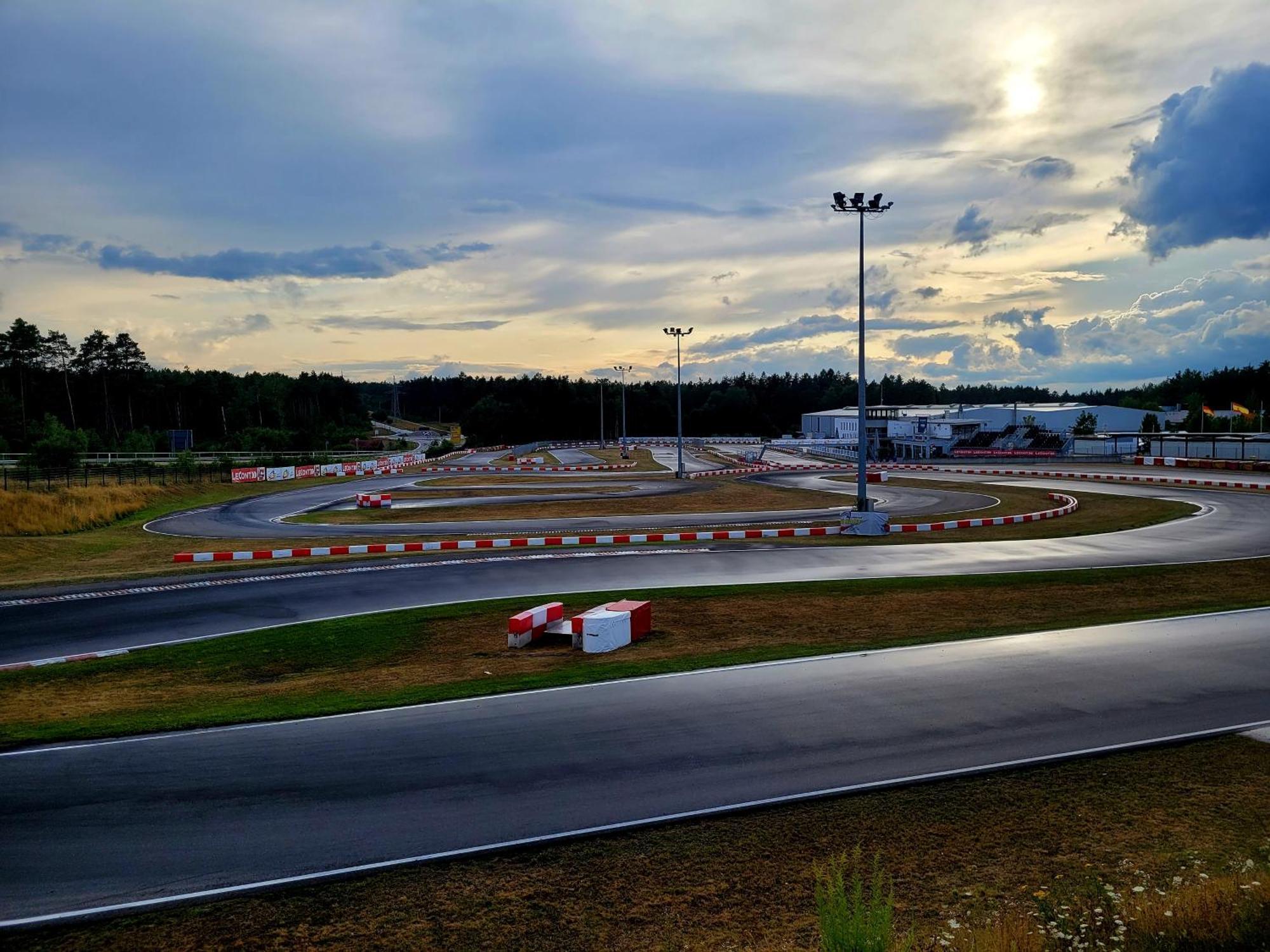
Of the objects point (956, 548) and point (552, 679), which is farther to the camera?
point (956, 548)

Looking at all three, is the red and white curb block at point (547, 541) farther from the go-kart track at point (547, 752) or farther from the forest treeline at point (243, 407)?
the forest treeline at point (243, 407)

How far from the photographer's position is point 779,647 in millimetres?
17062

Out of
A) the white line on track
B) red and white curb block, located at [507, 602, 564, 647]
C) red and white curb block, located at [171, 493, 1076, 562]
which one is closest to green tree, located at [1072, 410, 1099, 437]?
red and white curb block, located at [171, 493, 1076, 562]

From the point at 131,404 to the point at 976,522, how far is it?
12849 cm

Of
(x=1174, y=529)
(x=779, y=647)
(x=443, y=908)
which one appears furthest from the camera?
(x=1174, y=529)

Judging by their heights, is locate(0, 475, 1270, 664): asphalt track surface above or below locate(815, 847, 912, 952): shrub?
below

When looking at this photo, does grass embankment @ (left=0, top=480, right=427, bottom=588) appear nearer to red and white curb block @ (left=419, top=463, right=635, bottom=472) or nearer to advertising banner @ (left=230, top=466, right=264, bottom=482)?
advertising banner @ (left=230, top=466, right=264, bottom=482)

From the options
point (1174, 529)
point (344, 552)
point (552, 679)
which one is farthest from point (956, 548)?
point (344, 552)

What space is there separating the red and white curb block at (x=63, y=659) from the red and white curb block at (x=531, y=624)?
8616 mm

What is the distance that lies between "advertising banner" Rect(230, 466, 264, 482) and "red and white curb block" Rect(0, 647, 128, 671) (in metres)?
56.5

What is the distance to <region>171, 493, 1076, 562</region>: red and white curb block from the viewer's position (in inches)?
1250

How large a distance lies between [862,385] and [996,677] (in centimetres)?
2463

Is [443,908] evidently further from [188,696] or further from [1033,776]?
[188,696]

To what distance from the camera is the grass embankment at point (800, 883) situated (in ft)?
24.2
